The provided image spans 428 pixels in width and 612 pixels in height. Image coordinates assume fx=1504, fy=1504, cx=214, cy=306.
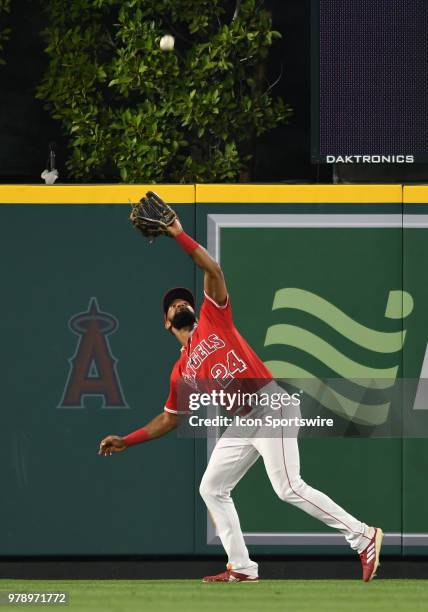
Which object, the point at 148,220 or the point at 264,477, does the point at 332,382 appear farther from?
the point at 148,220

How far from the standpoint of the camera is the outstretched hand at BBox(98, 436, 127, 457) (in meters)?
10.0

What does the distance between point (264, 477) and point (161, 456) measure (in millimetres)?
701

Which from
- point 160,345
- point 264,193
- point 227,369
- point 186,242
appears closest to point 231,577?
point 227,369

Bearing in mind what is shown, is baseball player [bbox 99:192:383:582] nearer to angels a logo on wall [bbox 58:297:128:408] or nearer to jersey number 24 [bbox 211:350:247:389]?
jersey number 24 [bbox 211:350:247:389]

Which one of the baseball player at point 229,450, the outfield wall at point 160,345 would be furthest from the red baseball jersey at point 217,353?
the outfield wall at point 160,345

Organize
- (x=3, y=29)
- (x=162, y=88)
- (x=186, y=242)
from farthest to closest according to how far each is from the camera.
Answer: (x=3, y=29) < (x=162, y=88) < (x=186, y=242)

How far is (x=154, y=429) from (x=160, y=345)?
560 mm

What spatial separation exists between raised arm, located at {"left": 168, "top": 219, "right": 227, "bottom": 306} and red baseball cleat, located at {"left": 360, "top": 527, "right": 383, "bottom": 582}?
185 cm

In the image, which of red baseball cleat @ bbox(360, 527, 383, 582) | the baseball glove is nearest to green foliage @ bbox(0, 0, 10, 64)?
the baseball glove

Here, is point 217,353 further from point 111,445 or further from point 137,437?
point 111,445

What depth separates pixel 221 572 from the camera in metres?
10.0

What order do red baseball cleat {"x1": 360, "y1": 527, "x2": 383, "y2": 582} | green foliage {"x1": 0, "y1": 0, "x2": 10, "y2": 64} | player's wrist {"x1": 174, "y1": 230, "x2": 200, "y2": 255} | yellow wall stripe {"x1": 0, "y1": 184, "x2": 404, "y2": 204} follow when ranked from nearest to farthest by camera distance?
player's wrist {"x1": 174, "y1": 230, "x2": 200, "y2": 255}, red baseball cleat {"x1": 360, "y1": 527, "x2": 383, "y2": 582}, yellow wall stripe {"x1": 0, "y1": 184, "x2": 404, "y2": 204}, green foliage {"x1": 0, "y1": 0, "x2": 10, "y2": 64}

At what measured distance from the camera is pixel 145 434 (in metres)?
9.98

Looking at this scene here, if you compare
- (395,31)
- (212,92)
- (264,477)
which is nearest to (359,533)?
(264,477)
